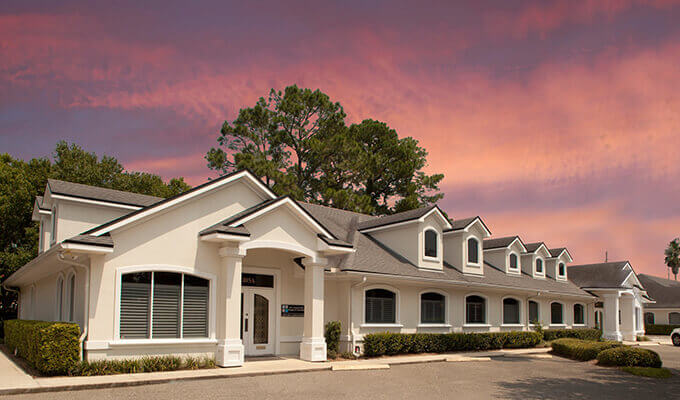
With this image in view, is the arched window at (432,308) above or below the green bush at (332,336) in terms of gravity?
above

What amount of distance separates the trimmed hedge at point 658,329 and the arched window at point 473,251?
31.3 metres

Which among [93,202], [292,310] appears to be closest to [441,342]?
[292,310]

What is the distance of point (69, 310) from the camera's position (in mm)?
16672

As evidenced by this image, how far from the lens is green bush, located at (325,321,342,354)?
61.5ft

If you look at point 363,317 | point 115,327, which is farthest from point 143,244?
point 363,317

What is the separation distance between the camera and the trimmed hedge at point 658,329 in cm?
4755

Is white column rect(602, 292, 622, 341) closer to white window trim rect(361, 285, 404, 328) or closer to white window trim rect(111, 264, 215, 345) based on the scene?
white window trim rect(361, 285, 404, 328)

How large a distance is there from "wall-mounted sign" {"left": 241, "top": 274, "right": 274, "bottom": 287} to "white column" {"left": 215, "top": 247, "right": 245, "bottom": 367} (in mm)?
2159

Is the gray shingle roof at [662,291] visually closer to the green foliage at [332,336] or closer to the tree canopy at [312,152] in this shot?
the tree canopy at [312,152]

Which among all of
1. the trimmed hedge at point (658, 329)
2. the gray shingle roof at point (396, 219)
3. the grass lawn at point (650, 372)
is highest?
the gray shingle roof at point (396, 219)

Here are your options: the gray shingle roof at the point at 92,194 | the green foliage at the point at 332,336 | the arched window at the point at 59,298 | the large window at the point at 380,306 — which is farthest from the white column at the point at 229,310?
the gray shingle roof at the point at 92,194

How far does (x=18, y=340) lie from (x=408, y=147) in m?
33.8

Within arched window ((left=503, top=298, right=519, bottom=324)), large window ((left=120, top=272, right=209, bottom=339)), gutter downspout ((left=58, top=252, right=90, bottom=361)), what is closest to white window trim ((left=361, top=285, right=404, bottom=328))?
large window ((left=120, top=272, right=209, bottom=339))

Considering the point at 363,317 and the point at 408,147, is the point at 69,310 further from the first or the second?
the point at 408,147
